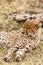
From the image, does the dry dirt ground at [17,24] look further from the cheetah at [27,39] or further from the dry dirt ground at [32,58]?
the cheetah at [27,39]

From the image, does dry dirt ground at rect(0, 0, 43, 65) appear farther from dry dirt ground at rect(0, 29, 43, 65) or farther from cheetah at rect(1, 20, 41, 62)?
cheetah at rect(1, 20, 41, 62)

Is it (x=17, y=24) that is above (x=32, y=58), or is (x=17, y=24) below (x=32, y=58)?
above

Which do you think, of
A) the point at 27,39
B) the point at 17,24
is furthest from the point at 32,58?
the point at 17,24

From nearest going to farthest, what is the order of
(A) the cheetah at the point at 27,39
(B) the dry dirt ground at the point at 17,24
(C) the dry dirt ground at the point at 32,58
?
1. (C) the dry dirt ground at the point at 32,58
2. (B) the dry dirt ground at the point at 17,24
3. (A) the cheetah at the point at 27,39

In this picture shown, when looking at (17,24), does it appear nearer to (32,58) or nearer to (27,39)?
(27,39)

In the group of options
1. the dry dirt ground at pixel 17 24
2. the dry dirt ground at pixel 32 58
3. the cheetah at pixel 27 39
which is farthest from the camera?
the cheetah at pixel 27 39

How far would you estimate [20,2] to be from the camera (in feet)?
23.8

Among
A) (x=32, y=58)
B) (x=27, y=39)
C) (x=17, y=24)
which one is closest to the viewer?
(x=32, y=58)

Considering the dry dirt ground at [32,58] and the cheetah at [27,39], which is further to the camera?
the cheetah at [27,39]

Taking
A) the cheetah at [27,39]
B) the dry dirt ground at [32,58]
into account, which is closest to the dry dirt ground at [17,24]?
the dry dirt ground at [32,58]

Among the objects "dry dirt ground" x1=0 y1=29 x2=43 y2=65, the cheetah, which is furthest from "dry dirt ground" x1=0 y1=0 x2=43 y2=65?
the cheetah

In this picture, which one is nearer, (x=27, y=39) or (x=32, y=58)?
(x=32, y=58)

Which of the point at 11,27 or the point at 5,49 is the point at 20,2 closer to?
the point at 11,27

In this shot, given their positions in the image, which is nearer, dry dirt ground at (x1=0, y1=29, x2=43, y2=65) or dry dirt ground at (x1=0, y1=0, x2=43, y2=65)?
dry dirt ground at (x1=0, y1=29, x2=43, y2=65)
